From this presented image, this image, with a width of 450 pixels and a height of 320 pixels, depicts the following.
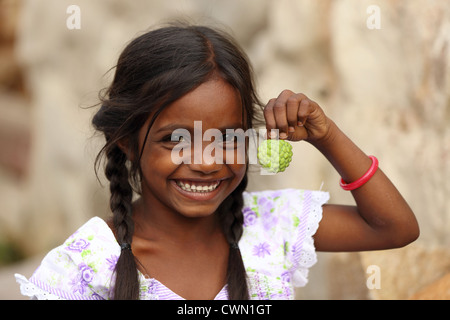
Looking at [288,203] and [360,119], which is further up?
[360,119]

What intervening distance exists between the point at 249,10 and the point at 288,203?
1.95 meters

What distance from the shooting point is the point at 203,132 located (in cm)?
164

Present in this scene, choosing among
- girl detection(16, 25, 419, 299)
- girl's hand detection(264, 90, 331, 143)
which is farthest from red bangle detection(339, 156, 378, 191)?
girl's hand detection(264, 90, 331, 143)

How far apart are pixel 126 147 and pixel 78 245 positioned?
333 mm

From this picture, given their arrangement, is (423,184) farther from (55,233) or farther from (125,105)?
(55,233)

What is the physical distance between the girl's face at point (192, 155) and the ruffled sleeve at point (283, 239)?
253mm

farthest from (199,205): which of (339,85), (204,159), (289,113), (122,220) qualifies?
(339,85)

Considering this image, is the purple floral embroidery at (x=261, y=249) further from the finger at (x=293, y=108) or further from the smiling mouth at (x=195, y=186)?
the finger at (x=293, y=108)

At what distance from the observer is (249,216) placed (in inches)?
78.9

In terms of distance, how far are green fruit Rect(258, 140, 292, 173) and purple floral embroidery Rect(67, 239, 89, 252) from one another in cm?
58

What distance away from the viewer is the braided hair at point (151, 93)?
170 cm

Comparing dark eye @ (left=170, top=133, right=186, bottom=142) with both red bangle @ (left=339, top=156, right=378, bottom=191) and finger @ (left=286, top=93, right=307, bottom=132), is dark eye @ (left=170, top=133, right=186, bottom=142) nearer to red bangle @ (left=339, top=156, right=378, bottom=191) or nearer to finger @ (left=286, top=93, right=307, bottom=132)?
finger @ (left=286, top=93, right=307, bottom=132)

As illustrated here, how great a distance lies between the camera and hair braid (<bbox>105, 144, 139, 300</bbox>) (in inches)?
68.1
